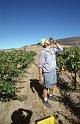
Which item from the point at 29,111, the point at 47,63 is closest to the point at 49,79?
the point at 47,63

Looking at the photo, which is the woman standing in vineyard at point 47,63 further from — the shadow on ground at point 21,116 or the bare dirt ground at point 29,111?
the shadow on ground at point 21,116

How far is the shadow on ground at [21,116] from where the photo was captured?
7.14m

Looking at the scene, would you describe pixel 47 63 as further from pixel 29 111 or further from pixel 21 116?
pixel 21 116

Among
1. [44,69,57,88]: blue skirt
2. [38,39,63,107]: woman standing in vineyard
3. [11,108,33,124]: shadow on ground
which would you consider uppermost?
[38,39,63,107]: woman standing in vineyard

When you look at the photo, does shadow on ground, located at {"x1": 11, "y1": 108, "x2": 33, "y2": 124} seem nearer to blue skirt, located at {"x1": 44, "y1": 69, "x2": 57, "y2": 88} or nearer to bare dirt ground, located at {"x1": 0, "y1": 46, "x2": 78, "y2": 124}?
bare dirt ground, located at {"x1": 0, "y1": 46, "x2": 78, "y2": 124}

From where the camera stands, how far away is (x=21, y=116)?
7430 millimetres

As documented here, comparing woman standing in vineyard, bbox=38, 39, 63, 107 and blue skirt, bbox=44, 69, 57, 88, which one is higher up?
woman standing in vineyard, bbox=38, 39, 63, 107

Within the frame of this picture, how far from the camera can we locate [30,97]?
9.81 metres

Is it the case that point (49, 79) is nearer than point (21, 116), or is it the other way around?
point (21, 116)

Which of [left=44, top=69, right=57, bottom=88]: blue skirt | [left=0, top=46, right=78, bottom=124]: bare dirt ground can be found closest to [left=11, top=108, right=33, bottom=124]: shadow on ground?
[left=0, top=46, right=78, bottom=124]: bare dirt ground

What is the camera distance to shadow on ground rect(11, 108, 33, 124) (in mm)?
7137

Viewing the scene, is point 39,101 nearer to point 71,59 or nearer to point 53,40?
point 53,40

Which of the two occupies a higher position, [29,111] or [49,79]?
[49,79]

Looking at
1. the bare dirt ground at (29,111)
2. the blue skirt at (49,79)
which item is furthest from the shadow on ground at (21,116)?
the blue skirt at (49,79)
